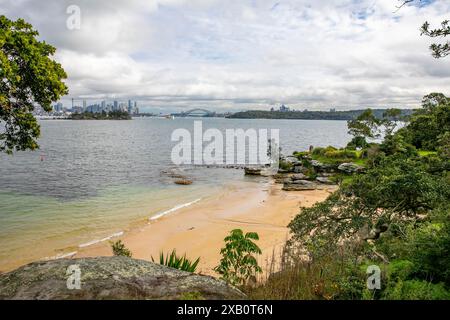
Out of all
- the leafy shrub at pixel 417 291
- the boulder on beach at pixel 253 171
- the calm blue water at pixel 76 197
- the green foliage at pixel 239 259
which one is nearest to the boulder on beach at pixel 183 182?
the calm blue water at pixel 76 197

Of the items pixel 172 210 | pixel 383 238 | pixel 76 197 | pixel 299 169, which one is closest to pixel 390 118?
pixel 299 169

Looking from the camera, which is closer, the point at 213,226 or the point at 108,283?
the point at 108,283

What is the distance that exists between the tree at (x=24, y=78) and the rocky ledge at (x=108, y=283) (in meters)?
6.23

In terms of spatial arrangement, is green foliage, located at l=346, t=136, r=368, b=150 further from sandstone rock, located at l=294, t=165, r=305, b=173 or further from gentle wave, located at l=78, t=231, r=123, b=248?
gentle wave, located at l=78, t=231, r=123, b=248

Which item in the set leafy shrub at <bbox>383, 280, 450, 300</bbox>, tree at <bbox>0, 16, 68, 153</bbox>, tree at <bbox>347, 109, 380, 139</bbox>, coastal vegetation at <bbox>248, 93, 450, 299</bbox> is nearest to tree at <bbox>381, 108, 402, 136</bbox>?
tree at <bbox>347, 109, 380, 139</bbox>

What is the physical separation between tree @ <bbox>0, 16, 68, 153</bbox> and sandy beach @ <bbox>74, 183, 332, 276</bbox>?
635 centimetres

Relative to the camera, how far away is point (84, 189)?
99.9ft

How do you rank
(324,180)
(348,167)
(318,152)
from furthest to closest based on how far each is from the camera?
1. (318,152)
2. (324,180)
3. (348,167)

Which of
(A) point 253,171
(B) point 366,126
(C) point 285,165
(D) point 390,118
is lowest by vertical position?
(A) point 253,171

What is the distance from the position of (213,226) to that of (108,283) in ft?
49.8

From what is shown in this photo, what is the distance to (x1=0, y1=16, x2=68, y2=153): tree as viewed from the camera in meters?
9.68

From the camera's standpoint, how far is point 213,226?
19844mm

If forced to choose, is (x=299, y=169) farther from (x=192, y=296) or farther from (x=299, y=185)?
(x=192, y=296)

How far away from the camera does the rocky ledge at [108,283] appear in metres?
4.57
